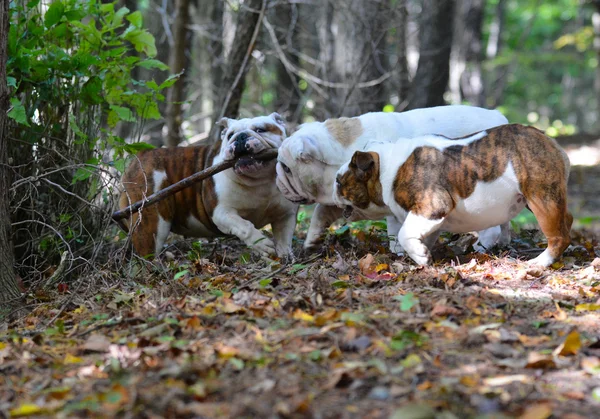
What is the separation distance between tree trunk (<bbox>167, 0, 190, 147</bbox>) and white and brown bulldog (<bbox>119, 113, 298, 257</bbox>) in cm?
294

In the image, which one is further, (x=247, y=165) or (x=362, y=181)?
(x=247, y=165)

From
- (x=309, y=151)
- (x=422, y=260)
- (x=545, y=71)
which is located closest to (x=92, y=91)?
(x=309, y=151)

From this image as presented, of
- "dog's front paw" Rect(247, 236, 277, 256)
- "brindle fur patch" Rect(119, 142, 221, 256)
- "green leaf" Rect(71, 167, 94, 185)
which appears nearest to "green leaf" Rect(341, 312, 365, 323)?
"dog's front paw" Rect(247, 236, 277, 256)

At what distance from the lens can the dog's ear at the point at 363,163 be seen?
18.6 feet

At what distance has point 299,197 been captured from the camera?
6.33m

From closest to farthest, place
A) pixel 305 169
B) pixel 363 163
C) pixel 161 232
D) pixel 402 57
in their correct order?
pixel 363 163 → pixel 305 169 → pixel 161 232 → pixel 402 57

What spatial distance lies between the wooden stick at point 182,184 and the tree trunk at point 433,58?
7886 mm

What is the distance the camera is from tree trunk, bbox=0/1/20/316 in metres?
5.23

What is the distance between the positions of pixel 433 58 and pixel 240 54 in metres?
6.42

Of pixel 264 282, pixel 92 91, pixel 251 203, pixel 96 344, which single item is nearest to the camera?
pixel 96 344

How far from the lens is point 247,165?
646cm

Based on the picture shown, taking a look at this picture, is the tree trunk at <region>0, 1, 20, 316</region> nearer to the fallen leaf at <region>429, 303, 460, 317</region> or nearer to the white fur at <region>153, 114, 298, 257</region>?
the white fur at <region>153, 114, 298, 257</region>

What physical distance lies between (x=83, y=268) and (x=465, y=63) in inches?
635

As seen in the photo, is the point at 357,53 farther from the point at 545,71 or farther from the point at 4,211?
the point at 545,71
